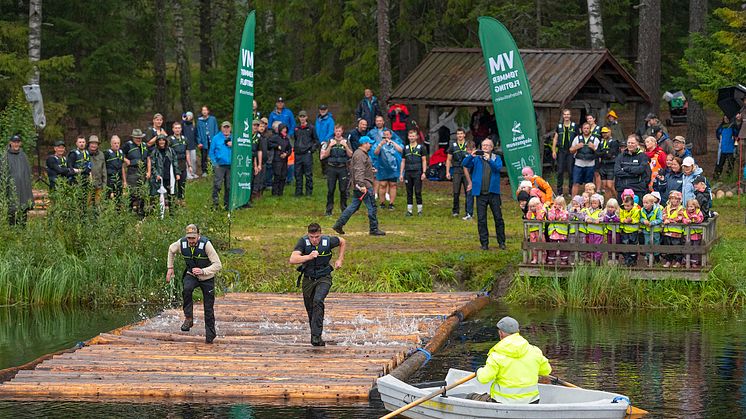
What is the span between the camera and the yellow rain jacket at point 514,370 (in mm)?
13289

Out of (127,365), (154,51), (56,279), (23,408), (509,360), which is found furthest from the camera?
(154,51)

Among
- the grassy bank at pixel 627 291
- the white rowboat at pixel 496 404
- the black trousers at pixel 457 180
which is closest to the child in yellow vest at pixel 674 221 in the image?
the grassy bank at pixel 627 291

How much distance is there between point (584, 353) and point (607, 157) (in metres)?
9.37

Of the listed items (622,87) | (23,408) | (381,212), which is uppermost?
(622,87)

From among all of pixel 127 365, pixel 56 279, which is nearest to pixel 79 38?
pixel 56 279

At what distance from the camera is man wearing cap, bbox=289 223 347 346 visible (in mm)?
17047

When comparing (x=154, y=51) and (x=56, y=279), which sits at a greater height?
(x=154, y=51)

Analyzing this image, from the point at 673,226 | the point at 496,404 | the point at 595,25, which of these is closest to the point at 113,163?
the point at 673,226

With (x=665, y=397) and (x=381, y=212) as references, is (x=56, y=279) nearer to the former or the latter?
(x=381, y=212)

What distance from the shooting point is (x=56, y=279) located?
2266 cm

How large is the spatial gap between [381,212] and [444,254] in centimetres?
549

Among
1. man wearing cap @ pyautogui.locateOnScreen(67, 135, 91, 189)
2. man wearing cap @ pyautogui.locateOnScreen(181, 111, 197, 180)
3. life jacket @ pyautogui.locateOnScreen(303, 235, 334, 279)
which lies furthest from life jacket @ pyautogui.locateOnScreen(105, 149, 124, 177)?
life jacket @ pyautogui.locateOnScreen(303, 235, 334, 279)

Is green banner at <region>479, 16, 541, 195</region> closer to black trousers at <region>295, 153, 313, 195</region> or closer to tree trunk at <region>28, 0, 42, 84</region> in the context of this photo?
black trousers at <region>295, 153, 313, 195</region>

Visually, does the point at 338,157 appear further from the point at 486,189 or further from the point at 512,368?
the point at 512,368
